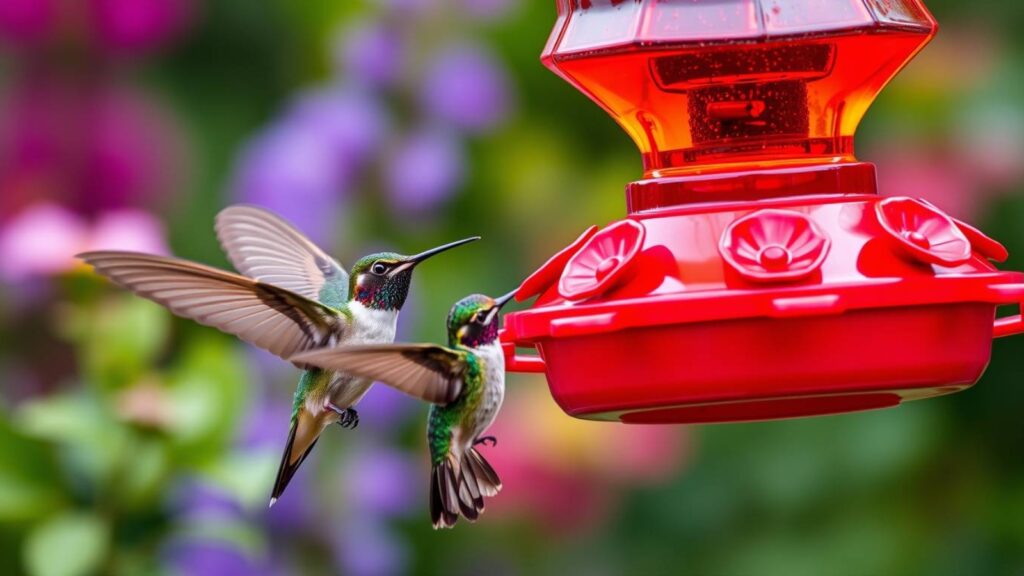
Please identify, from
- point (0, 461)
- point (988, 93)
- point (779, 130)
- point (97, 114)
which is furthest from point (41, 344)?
point (779, 130)

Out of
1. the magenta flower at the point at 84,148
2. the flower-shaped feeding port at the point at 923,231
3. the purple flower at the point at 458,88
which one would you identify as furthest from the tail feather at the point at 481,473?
the magenta flower at the point at 84,148

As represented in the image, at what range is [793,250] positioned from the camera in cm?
213

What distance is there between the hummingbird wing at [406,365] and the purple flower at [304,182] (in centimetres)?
215

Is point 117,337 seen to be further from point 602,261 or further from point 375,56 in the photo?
point 602,261

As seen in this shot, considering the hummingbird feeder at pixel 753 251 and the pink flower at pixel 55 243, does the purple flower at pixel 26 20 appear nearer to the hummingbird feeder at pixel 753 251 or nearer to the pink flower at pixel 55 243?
the pink flower at pixel 55 243

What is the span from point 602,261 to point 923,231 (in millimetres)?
412

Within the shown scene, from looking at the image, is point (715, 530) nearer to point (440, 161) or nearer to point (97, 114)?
point (440, 161)

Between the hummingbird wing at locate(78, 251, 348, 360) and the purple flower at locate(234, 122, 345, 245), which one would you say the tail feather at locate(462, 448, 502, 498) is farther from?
the purple flower at locate(234, 122, 345, 245)

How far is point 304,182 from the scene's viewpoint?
14.6 ft

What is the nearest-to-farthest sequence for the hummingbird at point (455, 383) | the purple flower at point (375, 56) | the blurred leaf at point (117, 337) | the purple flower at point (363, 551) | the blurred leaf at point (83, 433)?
the hummingbird at point (455, 383)
the blurred leaf at point (83, 433)
the blurred leaf at point (117, 337)
the purple flower at point (363, 551)
the purple flower at point (375, 56)

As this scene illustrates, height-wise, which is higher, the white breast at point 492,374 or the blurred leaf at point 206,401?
the white breast at point 492,374

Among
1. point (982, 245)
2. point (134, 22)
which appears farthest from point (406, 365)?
point (134, 22)

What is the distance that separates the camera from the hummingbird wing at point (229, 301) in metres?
2.31

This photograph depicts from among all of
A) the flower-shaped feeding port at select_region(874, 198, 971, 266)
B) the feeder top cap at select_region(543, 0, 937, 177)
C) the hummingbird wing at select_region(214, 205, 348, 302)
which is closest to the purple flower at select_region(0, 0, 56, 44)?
the hummingbird wing at select_region(214, 205, 348, 302)
